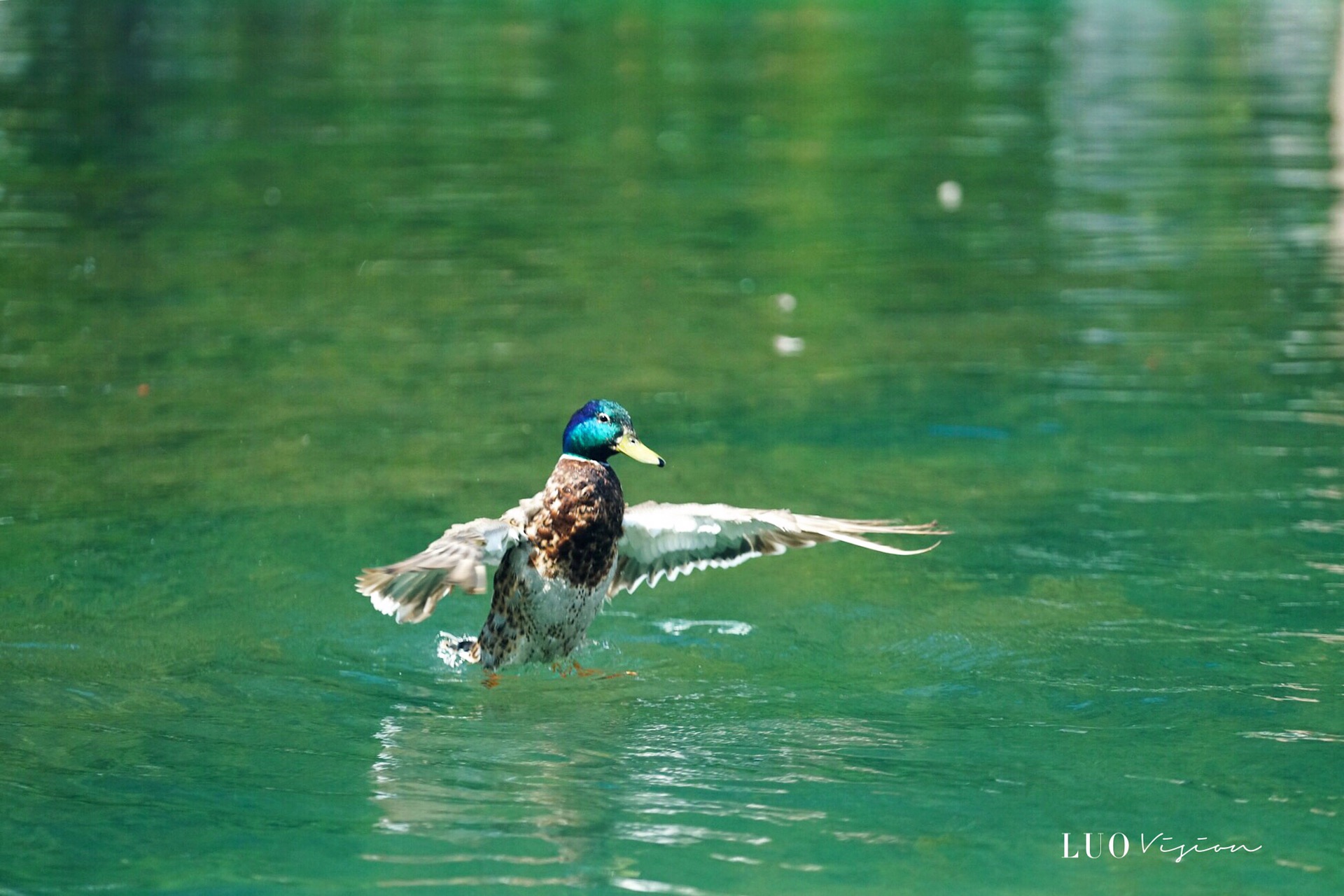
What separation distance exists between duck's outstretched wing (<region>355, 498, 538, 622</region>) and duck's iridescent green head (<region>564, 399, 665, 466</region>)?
0.93ft

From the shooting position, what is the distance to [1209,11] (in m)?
42.1

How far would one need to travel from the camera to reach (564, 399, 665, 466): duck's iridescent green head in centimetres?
709

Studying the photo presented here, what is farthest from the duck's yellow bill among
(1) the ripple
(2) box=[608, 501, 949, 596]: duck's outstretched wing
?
(1) the ripple

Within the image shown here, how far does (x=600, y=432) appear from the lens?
280 inches

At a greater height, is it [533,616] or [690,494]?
[533,616]

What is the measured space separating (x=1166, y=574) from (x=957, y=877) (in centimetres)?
319

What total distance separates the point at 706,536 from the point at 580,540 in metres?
0.55

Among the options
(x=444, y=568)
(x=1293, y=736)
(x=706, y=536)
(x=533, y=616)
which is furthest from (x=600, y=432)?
(x=1293, y=736)

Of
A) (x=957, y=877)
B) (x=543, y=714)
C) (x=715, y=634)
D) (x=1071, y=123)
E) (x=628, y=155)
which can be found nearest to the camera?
(x=957, y=877)

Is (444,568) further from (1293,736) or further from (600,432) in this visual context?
(1293,736)

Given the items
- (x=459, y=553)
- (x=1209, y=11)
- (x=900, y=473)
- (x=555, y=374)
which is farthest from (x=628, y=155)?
(x=1209, y=11)

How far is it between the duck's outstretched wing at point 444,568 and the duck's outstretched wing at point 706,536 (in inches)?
19.1

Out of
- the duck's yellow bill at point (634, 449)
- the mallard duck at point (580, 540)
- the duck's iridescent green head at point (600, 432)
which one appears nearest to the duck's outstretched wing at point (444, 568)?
the mallard duck at point (580, 540)

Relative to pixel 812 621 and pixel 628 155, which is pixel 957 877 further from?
pixel 628 155
